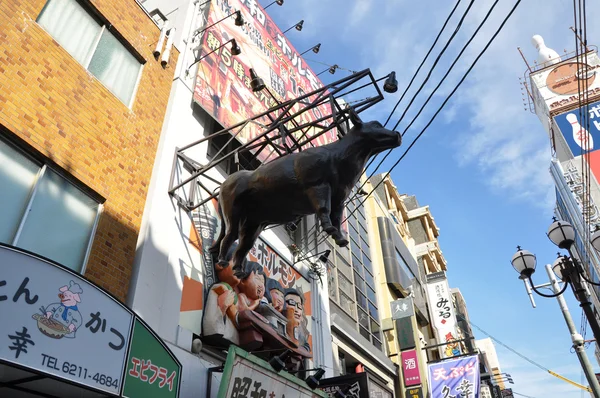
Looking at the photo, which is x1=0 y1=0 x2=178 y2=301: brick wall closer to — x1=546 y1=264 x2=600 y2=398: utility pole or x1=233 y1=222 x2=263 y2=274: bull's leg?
x1=233 y1=222 x2=263 y2=274: bull's leg

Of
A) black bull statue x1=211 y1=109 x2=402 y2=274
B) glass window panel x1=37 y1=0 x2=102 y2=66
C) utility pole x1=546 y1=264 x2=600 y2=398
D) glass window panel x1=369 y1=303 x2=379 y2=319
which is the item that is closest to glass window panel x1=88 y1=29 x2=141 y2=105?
glass window panel x1=37 y1=0 x2=102 y2=66

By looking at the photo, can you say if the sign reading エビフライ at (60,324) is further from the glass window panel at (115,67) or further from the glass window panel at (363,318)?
the glass window panel at (363,318)

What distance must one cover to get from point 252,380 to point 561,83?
48581mm

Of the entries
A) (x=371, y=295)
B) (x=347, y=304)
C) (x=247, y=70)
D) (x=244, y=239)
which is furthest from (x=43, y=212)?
(x=371, y=295)

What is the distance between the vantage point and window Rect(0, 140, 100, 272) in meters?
6.57

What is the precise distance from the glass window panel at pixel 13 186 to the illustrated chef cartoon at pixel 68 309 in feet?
6.14

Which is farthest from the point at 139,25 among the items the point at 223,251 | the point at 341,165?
the point at 341,165

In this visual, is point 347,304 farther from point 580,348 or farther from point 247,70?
point 247,70

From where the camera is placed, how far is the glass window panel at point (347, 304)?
1803 centimetres

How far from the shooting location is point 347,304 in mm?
18484

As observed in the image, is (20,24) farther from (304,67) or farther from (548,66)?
(548,66)

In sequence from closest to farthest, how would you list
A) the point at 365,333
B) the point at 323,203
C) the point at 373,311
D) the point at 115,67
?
the point at 323,203 → the point at 115,67 → the point at 365,333 → the point at 373,311

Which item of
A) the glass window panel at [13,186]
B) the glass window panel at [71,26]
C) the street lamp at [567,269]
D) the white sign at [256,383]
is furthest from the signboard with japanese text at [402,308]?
the glass window panel at [13,186]

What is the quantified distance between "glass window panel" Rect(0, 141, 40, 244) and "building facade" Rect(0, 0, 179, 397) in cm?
2
